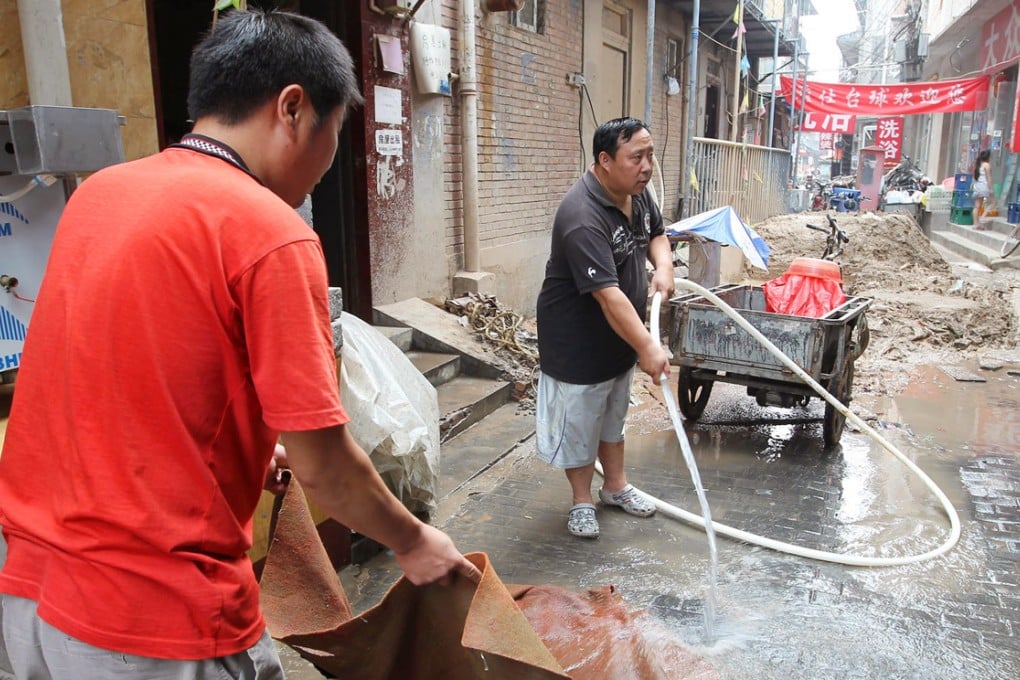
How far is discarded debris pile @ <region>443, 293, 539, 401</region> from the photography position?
6.55 meters

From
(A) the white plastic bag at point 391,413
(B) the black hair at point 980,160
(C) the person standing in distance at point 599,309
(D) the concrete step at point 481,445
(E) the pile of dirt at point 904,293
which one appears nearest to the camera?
(A) the white plastic bag at point 391,413

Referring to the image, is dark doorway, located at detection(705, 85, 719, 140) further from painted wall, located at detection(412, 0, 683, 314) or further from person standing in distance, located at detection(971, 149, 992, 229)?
person standing in distance, located at detection(971, 149, 992, 229)

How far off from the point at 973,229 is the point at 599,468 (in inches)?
681

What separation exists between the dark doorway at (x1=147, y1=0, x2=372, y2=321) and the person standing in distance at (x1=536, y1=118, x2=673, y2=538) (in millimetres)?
2768

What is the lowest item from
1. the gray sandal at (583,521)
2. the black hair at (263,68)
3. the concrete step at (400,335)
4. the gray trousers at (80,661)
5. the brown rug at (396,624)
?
the gray sandal at (583,521)

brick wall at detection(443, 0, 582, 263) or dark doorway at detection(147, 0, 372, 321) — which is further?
brick wall at detection(443, 0, 582, 263)

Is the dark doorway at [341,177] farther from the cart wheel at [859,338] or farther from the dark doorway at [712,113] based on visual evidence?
the dark doorway at [712,113]

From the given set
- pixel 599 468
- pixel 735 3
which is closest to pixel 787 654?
pixel 599 468

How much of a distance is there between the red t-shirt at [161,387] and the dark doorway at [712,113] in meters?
16.4

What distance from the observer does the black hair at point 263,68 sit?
4.39 feet

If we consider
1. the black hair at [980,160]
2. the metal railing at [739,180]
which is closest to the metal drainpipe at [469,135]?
the metal railing at [739,180]

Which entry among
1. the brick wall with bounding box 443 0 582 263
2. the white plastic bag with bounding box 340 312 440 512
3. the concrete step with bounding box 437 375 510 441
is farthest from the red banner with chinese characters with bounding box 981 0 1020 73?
the white plastic bag with bounding box 340 312 440 512

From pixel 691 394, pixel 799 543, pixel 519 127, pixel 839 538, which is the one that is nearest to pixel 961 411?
pixel 691 394

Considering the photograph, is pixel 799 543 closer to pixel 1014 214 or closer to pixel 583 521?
pixel 583 521
